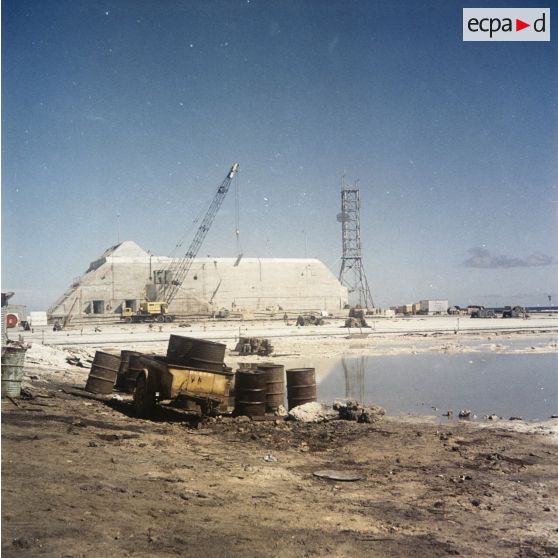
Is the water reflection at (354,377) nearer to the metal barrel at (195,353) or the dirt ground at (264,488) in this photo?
the dirt ground at (264,488)

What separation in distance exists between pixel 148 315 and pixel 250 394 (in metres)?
49.6

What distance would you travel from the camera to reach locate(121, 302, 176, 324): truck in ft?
190

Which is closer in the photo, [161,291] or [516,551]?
[516,551]

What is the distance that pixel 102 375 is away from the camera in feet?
39.4

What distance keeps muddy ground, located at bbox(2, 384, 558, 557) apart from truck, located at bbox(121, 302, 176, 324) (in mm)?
49345

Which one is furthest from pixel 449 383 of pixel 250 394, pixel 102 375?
pixel 102 375

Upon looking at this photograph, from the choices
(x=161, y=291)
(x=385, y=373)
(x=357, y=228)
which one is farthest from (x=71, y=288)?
(x=385, y=373)

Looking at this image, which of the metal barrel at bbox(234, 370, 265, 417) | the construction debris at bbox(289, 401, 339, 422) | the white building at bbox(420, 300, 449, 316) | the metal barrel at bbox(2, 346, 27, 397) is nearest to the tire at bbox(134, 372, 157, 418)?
the metal barrel at bbox(234, 370, 265, 417)

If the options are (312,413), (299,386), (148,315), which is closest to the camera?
(312,413)

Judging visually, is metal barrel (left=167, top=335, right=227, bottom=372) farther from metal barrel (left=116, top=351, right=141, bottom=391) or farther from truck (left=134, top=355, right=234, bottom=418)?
metal barrel (left=116, top=351, right=141, bottom=391)

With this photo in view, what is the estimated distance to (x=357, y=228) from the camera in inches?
3305

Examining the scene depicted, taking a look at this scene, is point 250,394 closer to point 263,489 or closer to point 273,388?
point 273,388

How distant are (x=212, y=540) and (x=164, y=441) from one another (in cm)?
379

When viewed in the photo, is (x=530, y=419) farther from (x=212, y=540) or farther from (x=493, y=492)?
(x=212, y=540)
